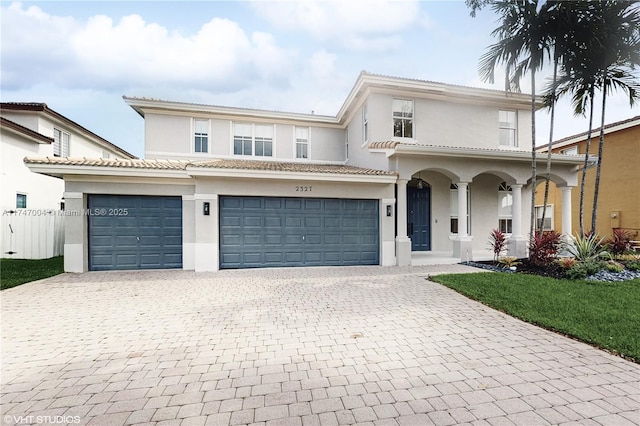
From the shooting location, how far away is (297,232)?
10070 millimetres

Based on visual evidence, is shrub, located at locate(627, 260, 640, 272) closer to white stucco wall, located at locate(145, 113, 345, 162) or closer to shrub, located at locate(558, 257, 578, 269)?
shrub, located at locate(558, 257, 578, 269)

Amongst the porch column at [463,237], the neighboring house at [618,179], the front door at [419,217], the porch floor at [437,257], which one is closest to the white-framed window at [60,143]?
the front door at [419,217]

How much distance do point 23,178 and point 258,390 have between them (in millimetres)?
17550

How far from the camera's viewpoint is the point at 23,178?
44.7ft

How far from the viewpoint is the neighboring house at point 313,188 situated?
9344 millimetres

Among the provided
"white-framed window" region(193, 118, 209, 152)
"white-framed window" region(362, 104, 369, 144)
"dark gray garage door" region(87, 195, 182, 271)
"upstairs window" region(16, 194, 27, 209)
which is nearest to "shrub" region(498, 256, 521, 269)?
"white-framed window" region(362, 104, 369, 144)

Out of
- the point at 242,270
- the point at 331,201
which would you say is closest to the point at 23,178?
the point at 242,270

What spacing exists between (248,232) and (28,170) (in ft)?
42.3

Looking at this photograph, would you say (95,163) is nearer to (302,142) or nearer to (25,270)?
(25,270)

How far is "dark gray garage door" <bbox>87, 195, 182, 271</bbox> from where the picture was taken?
934 cm

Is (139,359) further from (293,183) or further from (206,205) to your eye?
(293,183)

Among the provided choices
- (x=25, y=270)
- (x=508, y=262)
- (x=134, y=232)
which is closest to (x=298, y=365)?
(x=134, y=232)

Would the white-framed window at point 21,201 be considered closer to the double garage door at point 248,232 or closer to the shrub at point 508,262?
the double garage door at point 248,232

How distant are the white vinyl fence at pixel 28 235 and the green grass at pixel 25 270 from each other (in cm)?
51
